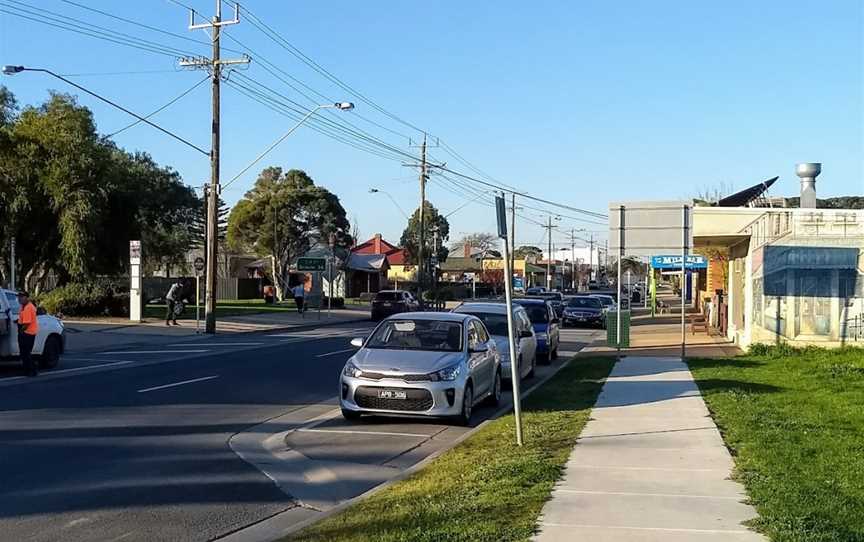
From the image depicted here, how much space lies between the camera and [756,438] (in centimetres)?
1024

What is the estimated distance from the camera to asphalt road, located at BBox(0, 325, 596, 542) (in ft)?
24.5

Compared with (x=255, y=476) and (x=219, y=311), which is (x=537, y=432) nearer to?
(x=255, y=476)

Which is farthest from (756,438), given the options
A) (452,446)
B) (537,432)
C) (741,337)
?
(741,337)

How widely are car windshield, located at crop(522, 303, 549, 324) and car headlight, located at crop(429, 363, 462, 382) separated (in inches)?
436

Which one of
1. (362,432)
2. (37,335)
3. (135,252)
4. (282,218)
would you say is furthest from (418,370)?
(282,218)

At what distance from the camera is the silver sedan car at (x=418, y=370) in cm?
1207

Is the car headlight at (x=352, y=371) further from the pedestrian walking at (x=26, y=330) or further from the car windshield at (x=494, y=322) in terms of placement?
the pedestrian walking at (x=26, y=330)

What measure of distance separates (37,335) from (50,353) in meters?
0.85

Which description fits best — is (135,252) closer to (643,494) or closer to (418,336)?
(418,336)

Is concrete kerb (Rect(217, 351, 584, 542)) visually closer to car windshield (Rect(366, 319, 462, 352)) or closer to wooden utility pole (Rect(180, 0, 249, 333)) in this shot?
car windshield (Rect(366, 319, 462, 352))

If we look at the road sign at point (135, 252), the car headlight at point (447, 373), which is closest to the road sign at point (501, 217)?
the car headlight at point (447, 373)

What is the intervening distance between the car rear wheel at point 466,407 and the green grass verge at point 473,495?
0.69 metres

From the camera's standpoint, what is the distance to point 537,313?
23656 millimetres

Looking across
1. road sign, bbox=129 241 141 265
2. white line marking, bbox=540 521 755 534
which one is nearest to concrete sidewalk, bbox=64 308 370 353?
road sign, bbox=129 241 141 265
